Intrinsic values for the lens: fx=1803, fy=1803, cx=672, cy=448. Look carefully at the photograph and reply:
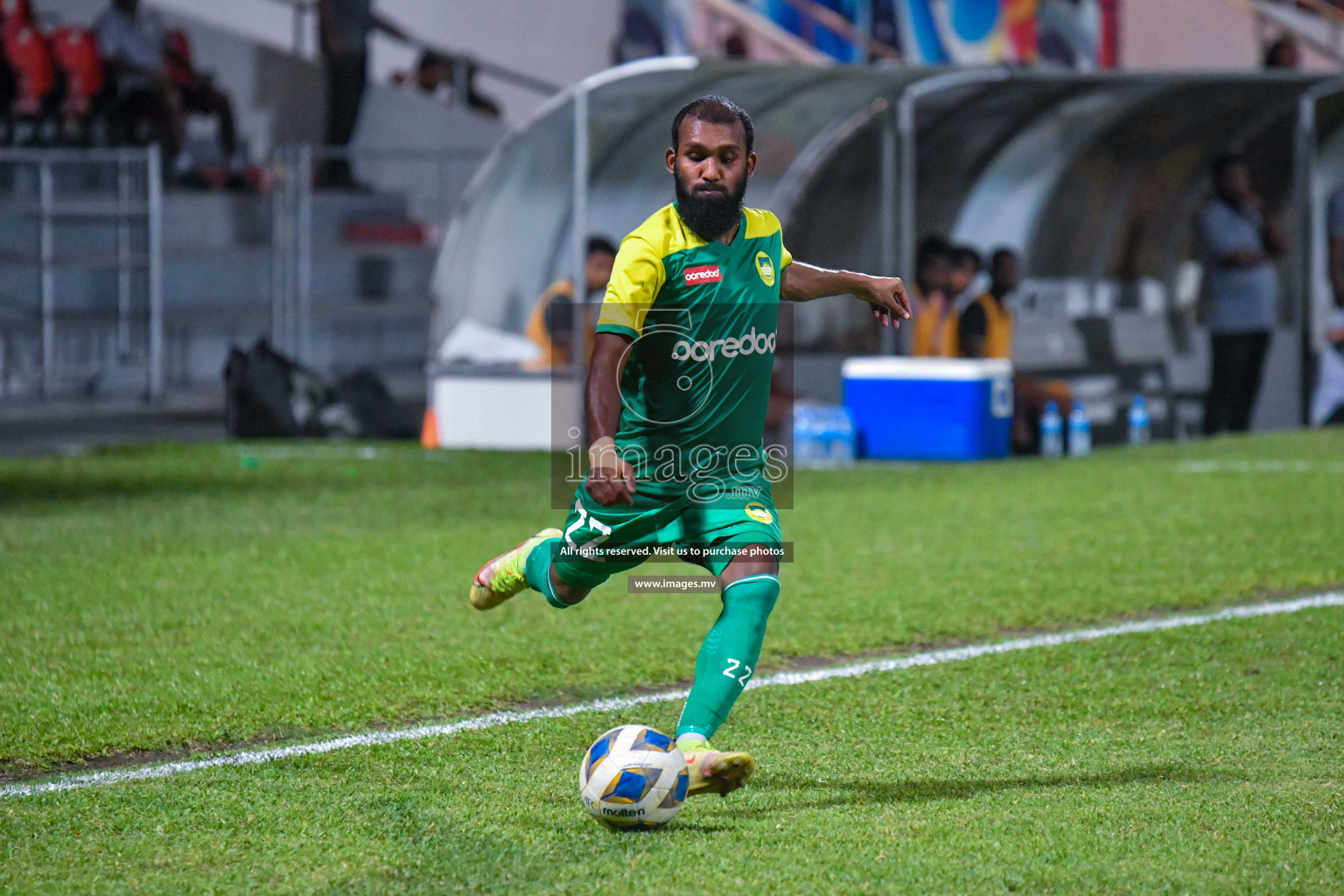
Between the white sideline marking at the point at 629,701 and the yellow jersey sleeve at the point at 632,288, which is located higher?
the yellow jersey sleeve at the point at 632,288

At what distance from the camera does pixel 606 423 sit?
4.30m

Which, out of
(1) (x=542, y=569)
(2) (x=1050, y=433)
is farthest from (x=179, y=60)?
(1) (x=542, y=569)

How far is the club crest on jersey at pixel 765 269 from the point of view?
15.2ft

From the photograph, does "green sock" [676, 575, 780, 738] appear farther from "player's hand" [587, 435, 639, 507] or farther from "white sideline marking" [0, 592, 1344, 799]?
"white sideline marking" [0, 592, 1344, 799]

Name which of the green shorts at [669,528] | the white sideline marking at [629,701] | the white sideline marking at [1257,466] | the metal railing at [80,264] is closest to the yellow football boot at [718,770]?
the green shorts at [669,528]

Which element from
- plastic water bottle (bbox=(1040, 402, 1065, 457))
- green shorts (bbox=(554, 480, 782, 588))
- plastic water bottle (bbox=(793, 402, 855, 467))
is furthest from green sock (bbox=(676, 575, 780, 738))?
plastic water bottle (bbox=(1040, 402, 1065, 457))

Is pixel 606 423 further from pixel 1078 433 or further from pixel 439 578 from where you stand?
pixel 1078 433

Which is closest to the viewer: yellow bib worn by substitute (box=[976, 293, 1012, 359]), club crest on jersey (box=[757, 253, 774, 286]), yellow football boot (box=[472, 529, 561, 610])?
club crest on jersey (box=[757, 253, 774, 286])

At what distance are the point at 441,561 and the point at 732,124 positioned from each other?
14.6ft

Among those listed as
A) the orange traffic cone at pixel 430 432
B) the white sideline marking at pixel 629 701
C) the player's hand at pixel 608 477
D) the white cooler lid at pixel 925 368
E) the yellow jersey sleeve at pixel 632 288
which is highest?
the yellow jersey sleeve at pixel 632 288

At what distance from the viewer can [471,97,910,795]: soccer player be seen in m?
4.38

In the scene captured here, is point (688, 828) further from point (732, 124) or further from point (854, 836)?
point (732, 124)

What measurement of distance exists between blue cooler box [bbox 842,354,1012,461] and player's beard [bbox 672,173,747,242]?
29.8ft

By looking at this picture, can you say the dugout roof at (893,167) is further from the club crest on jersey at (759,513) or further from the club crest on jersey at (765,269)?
the club crest on jersey at (759,513)
